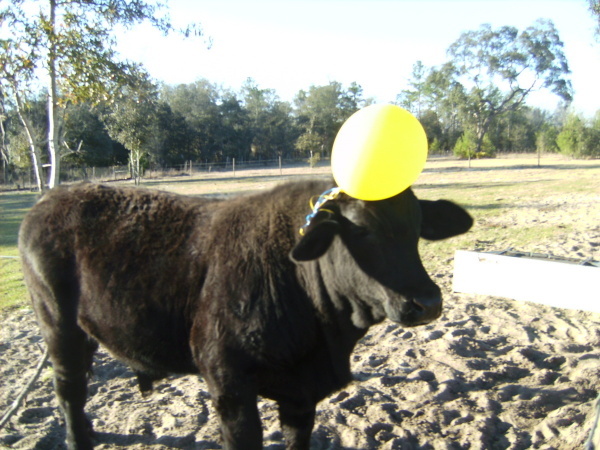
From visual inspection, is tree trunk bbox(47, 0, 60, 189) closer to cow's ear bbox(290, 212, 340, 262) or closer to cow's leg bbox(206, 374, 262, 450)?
cow's leg bbox(206, 374, 262, 450)

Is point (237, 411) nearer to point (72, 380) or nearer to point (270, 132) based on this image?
point (72, 380)

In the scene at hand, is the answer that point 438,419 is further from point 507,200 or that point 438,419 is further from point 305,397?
point 507,200

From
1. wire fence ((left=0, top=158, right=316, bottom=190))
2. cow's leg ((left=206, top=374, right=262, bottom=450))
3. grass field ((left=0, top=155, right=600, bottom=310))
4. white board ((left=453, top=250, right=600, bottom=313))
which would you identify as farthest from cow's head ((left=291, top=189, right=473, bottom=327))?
wire fence ((left=0, top=158, right=316, bottom=190))

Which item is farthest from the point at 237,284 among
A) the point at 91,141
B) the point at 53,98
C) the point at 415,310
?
the point at 91,141

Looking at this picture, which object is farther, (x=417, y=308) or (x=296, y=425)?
(x=296, y=425)

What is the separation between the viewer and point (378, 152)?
2.49m

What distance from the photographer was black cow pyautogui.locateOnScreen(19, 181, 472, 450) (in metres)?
2.71

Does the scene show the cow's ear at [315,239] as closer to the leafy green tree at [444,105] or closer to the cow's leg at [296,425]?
the cow's leg at [296,425]

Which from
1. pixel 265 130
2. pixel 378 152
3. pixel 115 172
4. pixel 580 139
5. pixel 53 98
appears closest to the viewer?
pixel 378 152

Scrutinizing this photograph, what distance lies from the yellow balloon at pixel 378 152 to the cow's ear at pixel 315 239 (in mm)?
212

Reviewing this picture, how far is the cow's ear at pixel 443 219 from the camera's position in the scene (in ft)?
10.6

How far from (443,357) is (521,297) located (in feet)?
7.38

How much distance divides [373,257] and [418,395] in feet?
7.26

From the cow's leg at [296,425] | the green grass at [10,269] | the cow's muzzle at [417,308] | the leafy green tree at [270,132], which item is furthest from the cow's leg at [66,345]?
the leafy green tree at [270,132]
